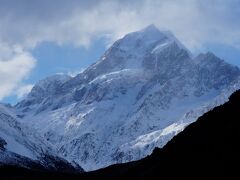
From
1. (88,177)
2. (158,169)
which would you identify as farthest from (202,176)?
(88,177)

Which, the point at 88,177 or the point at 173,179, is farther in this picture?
the point at 88,177

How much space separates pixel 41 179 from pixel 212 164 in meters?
95.5

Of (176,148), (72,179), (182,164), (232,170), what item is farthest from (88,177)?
(232,170)

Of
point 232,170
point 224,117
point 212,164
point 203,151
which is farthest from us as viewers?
point 224,117

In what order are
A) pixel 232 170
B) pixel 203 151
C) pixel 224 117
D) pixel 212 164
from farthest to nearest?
1. pixel 224 117
2. pixel 203 151
3. pixel 212 164
4. pixel 232 170

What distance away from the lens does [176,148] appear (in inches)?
4596

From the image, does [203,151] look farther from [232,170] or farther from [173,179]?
[232,170]

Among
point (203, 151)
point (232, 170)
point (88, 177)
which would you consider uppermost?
point (88, 177)

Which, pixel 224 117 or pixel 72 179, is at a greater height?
pixel 72 179

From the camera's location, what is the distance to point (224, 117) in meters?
112

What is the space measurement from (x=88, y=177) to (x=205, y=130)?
77.3m

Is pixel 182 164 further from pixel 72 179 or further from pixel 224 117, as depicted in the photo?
pixel 72 179

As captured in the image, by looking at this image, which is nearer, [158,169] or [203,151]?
[203,151]

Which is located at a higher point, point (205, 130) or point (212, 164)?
point (205, 130)
